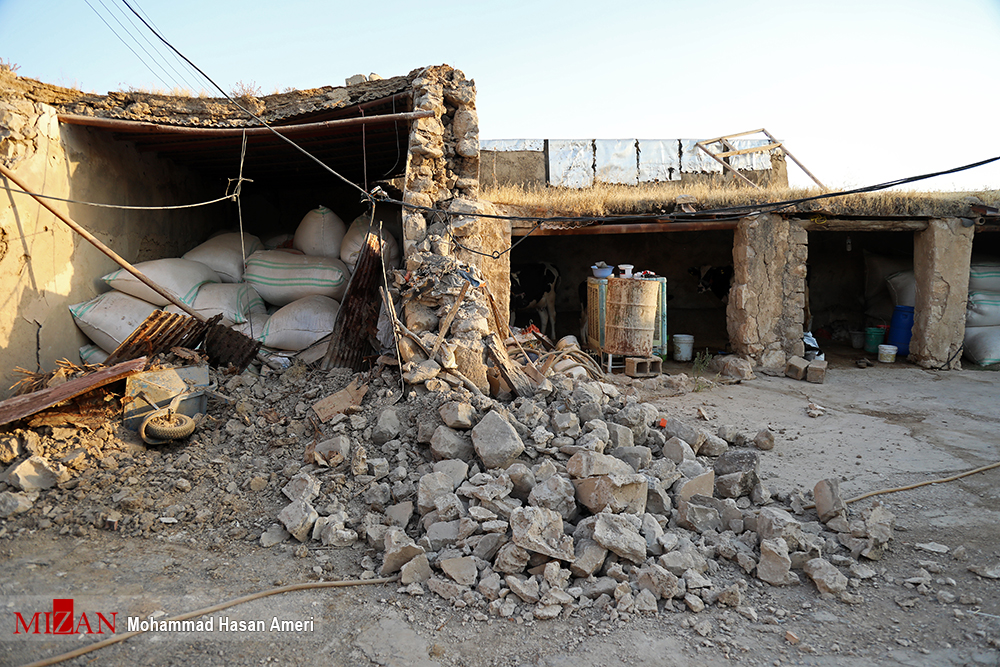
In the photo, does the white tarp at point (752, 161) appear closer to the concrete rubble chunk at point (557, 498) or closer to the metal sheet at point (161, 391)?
the concrete rubble chunk at point (557, 498)

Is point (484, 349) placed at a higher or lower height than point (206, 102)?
lower

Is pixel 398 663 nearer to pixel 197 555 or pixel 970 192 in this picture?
pixel 197 555

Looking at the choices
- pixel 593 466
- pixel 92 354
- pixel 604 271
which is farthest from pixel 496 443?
pixel 604 271

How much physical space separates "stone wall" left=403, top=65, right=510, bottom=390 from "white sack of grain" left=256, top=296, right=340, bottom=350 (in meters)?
1.24

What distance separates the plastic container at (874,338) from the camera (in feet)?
29.2

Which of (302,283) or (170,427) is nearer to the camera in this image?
(170,427)

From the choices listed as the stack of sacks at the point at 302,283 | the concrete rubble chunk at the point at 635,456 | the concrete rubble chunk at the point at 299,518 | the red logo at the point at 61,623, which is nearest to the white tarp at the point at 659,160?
the stack of sacks at the point at 302,283

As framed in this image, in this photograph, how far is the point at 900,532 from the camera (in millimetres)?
3451

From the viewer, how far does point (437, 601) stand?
9.24ft

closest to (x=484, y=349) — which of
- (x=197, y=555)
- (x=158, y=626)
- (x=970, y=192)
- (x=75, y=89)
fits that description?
(x=197, y=555)

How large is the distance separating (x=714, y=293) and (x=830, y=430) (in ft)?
18.5

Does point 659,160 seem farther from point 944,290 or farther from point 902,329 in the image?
point 944,290

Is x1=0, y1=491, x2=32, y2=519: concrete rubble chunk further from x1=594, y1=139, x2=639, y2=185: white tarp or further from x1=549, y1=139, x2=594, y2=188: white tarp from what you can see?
x1=594, y1=139, x2=639, y2=185: white tarp

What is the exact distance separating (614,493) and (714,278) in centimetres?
820
